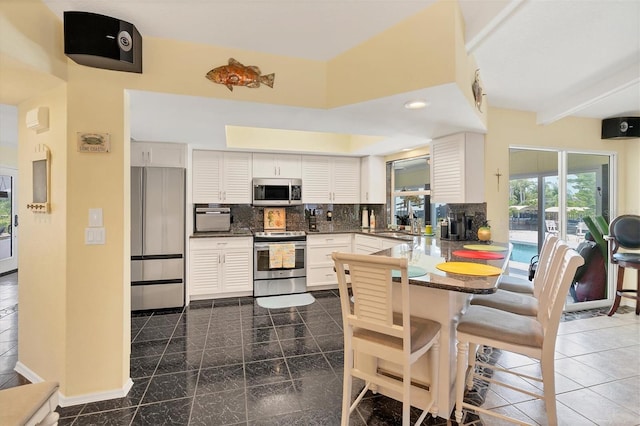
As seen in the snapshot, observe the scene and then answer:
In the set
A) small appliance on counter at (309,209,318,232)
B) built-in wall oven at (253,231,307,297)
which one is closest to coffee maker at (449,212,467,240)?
built-in wall oven at (253,231,307,297)

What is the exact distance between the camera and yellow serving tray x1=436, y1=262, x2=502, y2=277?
1893 millimetres

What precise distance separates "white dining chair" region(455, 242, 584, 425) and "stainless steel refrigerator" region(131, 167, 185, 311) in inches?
134

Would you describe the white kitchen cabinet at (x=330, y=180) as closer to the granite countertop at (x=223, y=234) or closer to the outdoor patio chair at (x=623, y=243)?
the granite countertop at (x=223, y=234)

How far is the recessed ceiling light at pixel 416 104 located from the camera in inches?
93.9

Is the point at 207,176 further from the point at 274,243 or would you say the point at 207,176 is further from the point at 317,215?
the point at 317,215

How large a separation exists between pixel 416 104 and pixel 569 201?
3097 millimetres

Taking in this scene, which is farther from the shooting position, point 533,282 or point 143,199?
point 143,199

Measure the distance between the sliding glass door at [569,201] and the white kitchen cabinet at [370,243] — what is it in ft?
5.04

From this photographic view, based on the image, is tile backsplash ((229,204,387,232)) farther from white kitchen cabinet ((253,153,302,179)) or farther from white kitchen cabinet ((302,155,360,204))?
white kitchen cabinet ((253,153,302,179))

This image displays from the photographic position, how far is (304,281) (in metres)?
4.69

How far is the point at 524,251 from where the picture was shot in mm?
4609

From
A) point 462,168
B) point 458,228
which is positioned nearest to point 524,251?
point 458,228

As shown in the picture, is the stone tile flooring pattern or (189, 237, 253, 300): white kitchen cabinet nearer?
the stone tile flooring pattern

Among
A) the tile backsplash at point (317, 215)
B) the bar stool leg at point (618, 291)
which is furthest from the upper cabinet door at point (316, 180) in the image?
the bar stool leg at point (618, 291)
